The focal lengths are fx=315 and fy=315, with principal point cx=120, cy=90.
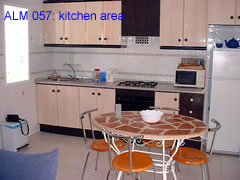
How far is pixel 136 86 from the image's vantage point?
4875mm

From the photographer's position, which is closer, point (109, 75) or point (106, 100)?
point (106, 100)

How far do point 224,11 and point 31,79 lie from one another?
3.23 meters

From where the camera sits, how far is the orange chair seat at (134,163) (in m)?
2.87

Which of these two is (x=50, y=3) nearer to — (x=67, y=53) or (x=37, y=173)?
(x=67, y=53)

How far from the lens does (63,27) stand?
5.42 meters

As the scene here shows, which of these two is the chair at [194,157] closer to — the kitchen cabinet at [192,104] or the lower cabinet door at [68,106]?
the kitchen cabinet at [192,104]

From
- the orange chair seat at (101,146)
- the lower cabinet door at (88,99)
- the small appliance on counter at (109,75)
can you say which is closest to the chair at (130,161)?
the orange chair seat at (101,146)

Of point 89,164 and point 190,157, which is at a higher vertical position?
point 190,157

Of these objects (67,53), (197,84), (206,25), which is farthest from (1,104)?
(206,25)

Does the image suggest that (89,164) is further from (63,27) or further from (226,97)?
(63,27)

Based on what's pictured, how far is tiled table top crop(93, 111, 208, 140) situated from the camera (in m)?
2.91

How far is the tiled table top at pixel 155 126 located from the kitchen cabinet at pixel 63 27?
2.20 meters

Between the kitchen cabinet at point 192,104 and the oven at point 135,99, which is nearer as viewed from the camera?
the kitchen cabinet at point 192,104

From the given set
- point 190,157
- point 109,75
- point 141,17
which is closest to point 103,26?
point 141,17
